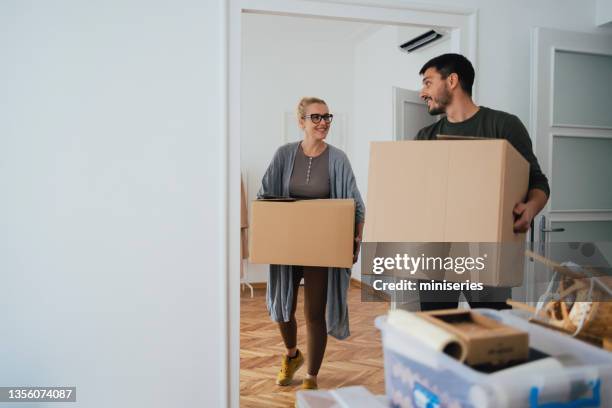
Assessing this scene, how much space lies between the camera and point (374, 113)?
5.00 m

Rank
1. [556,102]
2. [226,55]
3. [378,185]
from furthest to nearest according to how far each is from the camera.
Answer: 1. [556,102]
2. [226,55]
3. [378,185]

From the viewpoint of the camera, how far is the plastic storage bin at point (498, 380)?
58 centimetres

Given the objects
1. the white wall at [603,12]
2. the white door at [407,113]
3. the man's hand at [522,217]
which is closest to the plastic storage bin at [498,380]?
the man's hand at [522,217]

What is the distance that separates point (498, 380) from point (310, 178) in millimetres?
2076

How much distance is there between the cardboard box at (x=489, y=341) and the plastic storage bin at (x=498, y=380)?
0.07 feet

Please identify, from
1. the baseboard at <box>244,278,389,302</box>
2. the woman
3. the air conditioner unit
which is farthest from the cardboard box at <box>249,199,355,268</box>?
the baseboard at <box>244,278,389,302</box>

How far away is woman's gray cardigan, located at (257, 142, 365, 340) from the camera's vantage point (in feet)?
8.55

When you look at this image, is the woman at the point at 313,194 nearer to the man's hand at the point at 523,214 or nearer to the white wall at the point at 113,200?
the white wall at the point at 113,200

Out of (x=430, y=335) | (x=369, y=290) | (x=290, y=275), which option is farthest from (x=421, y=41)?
(x=430, y=335)

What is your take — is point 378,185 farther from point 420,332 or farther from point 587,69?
point 587,69

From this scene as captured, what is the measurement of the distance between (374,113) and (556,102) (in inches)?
103

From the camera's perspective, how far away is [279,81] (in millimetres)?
5301

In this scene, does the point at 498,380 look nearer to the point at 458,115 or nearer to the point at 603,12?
the point at 458,115

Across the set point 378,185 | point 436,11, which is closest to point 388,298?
point 436,11
